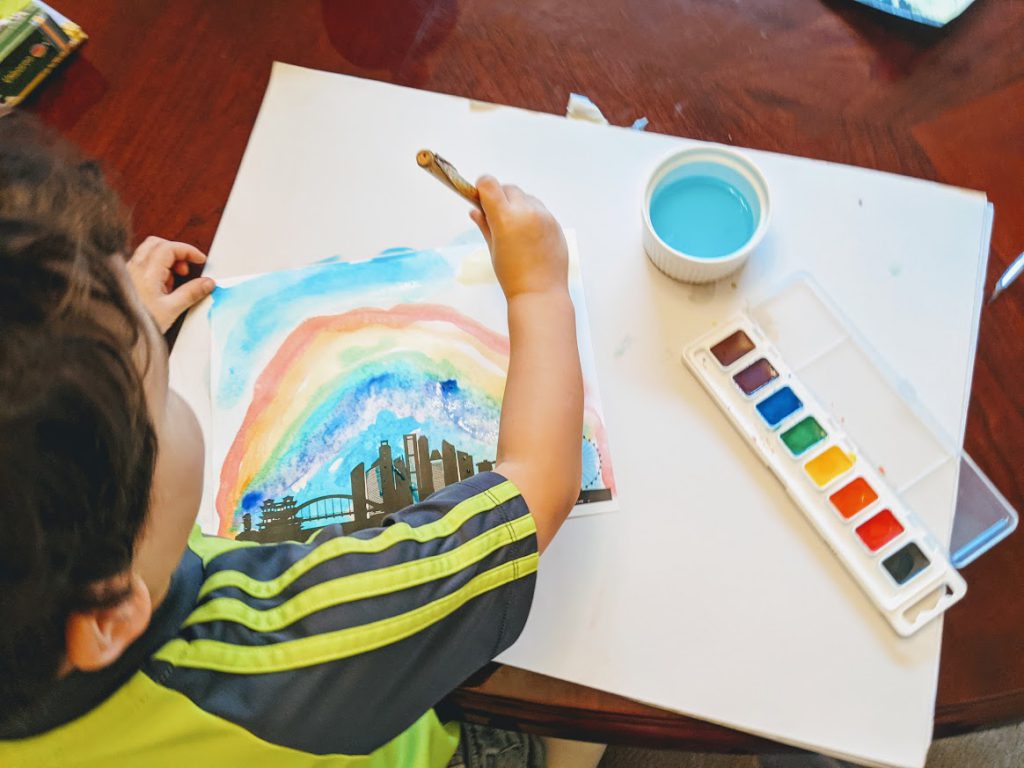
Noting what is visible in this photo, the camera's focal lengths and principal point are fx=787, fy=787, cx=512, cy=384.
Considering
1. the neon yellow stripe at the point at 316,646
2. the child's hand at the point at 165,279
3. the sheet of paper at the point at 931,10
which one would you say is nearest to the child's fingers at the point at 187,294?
the child's hand at the point at 165,279

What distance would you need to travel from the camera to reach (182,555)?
50 centimetres

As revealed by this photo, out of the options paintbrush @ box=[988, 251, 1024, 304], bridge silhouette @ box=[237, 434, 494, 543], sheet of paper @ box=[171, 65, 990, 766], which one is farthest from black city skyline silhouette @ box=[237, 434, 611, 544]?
paintbrush @ box=[988, 251, 1024, 304]

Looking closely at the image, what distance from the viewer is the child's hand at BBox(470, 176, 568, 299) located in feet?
2.09

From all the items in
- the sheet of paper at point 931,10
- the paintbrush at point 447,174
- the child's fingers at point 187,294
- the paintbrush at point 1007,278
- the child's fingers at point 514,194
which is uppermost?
the child's fingers at point 187,294

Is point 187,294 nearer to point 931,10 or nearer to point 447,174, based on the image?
point 447,174

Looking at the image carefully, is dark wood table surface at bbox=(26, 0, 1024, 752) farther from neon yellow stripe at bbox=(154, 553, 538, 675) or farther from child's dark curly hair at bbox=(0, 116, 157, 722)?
child's dark curly hair at bbox=(0, 116, 157, 722)

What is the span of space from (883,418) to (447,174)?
0.38 metres

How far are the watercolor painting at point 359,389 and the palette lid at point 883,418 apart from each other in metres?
0.17

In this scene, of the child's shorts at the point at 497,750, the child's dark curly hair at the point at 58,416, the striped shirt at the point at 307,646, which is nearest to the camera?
the child's dark curly hair at the point at 58,416

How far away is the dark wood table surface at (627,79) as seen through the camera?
0.67 metres

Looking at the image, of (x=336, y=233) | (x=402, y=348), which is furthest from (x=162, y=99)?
(x=402, y=348)

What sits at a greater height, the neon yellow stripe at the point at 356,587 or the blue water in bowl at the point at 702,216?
the blue water in bowl at the point at 702,216

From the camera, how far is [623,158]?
27.2 inches

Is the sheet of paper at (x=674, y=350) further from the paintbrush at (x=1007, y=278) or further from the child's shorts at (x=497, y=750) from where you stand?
the child's shorts at (x=497, y=750)
